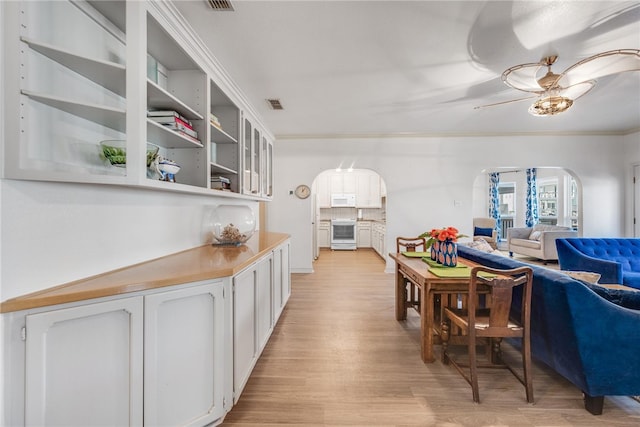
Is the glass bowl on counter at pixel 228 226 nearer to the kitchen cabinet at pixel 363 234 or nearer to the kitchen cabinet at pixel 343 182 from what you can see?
the kitchen cabinet at pixel 343 182

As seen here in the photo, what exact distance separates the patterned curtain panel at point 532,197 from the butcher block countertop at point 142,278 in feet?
28.4

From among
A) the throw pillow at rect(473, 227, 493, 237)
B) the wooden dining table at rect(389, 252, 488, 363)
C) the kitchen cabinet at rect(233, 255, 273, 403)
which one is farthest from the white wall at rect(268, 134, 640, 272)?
the kitchen cabinet at rect(233, 255, 273, 403)

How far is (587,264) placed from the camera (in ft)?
10.2

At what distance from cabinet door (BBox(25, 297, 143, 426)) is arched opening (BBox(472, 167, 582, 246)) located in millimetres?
8322

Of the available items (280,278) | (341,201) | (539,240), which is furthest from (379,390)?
(341,201)

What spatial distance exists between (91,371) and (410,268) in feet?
6.78

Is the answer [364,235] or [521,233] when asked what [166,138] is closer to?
[364,235]

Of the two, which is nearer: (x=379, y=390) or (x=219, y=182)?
(x=379, y=390)

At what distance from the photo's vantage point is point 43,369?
38.7 inches

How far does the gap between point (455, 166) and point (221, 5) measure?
452 centimetres

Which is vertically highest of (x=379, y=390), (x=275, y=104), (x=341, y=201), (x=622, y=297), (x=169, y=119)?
(x=275, y=104)

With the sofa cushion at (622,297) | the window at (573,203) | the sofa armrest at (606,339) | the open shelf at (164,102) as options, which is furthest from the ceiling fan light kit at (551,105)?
the window at (573,203)

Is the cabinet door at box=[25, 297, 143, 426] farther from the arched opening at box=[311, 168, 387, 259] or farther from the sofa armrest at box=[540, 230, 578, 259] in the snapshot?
the sofa armrest at box=[540, 230, 578, 259]

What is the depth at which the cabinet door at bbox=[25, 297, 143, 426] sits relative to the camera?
0.98 meters
